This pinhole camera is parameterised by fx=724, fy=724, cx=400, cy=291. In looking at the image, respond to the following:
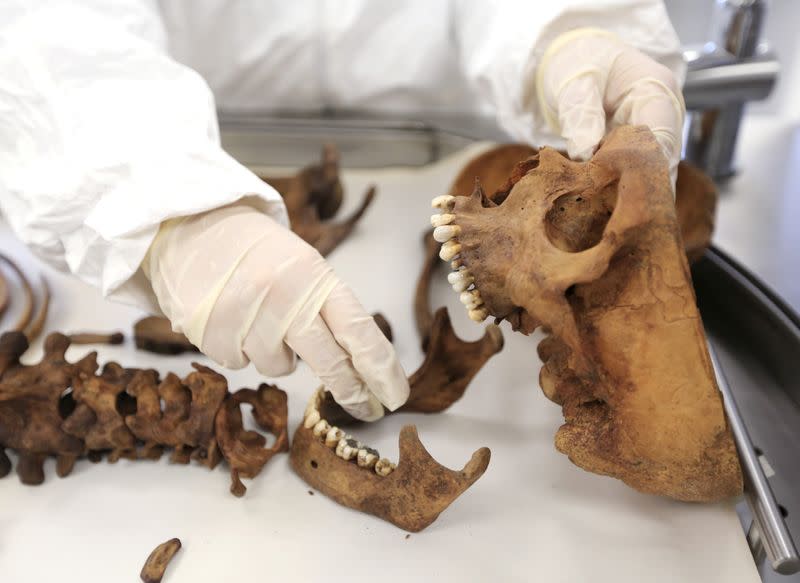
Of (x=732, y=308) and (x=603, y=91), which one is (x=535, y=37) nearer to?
(x=603, y=91)

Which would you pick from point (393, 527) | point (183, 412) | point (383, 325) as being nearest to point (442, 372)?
point (383, 325)

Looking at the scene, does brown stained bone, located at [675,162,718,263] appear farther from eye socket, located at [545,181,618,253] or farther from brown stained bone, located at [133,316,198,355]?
brown stained bone, located at [133,316,198,355]

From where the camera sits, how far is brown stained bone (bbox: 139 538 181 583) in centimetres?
82

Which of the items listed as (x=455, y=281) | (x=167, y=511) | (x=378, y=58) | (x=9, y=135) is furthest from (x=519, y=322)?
(x=378, y=58)

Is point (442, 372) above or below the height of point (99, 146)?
below

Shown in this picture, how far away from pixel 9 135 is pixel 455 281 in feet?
2.06

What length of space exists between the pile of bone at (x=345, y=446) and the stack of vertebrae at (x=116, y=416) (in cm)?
5

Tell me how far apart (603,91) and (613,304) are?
0.45 metres

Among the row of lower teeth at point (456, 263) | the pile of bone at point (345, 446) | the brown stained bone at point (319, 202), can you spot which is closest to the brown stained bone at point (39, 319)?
the brown stained bone at point (319, 202)

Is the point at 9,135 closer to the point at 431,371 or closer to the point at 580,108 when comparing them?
the point at 431,371

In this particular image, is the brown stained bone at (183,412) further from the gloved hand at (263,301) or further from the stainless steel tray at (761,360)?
the stainless steel tray at (761,360)

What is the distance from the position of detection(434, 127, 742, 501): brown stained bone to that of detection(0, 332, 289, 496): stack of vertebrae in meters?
0.37

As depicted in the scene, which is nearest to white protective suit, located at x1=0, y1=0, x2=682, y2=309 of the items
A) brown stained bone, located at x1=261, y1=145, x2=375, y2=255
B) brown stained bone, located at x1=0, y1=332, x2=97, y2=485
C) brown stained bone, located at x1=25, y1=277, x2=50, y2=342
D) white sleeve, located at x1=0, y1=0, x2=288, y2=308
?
white sleeve, located at x1=0, y1=0, x2=288, y2=308

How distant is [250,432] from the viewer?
38.0 inches
